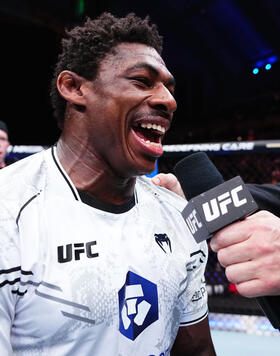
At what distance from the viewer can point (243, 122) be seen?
29.3ft

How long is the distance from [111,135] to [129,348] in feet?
2.23

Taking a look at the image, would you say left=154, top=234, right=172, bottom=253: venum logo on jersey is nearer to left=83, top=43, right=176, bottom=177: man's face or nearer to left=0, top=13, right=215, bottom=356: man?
left=0, top=13, right=215, bottom=356: man

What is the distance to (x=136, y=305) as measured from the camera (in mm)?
1159

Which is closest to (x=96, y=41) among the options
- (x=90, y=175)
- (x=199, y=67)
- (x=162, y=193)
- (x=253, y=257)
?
(x=90, y=175)

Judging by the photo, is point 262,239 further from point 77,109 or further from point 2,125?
point 2,125

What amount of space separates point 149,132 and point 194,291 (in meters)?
0.64

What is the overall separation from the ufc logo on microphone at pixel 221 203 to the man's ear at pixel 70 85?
2.35ft

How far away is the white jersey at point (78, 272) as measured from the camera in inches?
40.1

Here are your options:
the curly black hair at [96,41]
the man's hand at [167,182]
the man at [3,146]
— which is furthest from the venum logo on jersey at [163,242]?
the man at [3,146]

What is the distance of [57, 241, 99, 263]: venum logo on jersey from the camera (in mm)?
1071

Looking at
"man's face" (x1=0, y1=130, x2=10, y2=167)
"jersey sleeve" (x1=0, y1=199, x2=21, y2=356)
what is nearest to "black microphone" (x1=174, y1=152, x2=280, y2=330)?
"jersey sleeve" (x1=0, y1=199, x2=21, y2=356)

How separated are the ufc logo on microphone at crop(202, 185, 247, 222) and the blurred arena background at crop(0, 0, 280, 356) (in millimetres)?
3344

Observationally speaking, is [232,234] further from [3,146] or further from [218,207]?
[3,146]

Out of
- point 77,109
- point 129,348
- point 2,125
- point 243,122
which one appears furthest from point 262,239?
point 243,122
